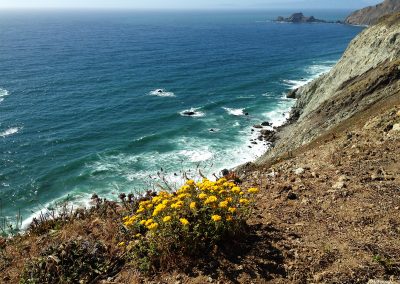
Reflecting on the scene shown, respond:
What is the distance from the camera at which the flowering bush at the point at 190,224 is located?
725 centimetres

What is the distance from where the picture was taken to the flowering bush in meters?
7.25

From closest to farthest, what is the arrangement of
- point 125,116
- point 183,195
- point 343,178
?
1. point 183,195
2. point 343,178
3. point 125,116

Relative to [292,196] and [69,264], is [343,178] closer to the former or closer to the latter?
[292,196]

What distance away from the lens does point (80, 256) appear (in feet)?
26.7

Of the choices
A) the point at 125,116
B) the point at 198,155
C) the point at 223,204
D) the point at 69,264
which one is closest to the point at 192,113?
the point at 125,116

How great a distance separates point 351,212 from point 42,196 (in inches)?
1231

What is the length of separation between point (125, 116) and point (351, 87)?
32.0m

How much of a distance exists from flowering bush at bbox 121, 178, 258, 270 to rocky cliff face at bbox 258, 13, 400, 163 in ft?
59.8

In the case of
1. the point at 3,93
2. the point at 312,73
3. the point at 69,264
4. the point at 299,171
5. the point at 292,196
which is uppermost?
the point at 292,196

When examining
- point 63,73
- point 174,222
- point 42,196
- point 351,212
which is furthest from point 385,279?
point 63,73

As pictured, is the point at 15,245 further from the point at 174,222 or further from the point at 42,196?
the point at 42,196

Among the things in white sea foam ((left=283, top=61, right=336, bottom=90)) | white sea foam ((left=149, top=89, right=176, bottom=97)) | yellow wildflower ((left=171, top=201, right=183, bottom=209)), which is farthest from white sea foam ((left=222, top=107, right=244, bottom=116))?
yellow wildflower ((left=171, top=201, right=183, bottom=209))

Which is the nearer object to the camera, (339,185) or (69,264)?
(69,264)

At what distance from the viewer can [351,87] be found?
36219mm
